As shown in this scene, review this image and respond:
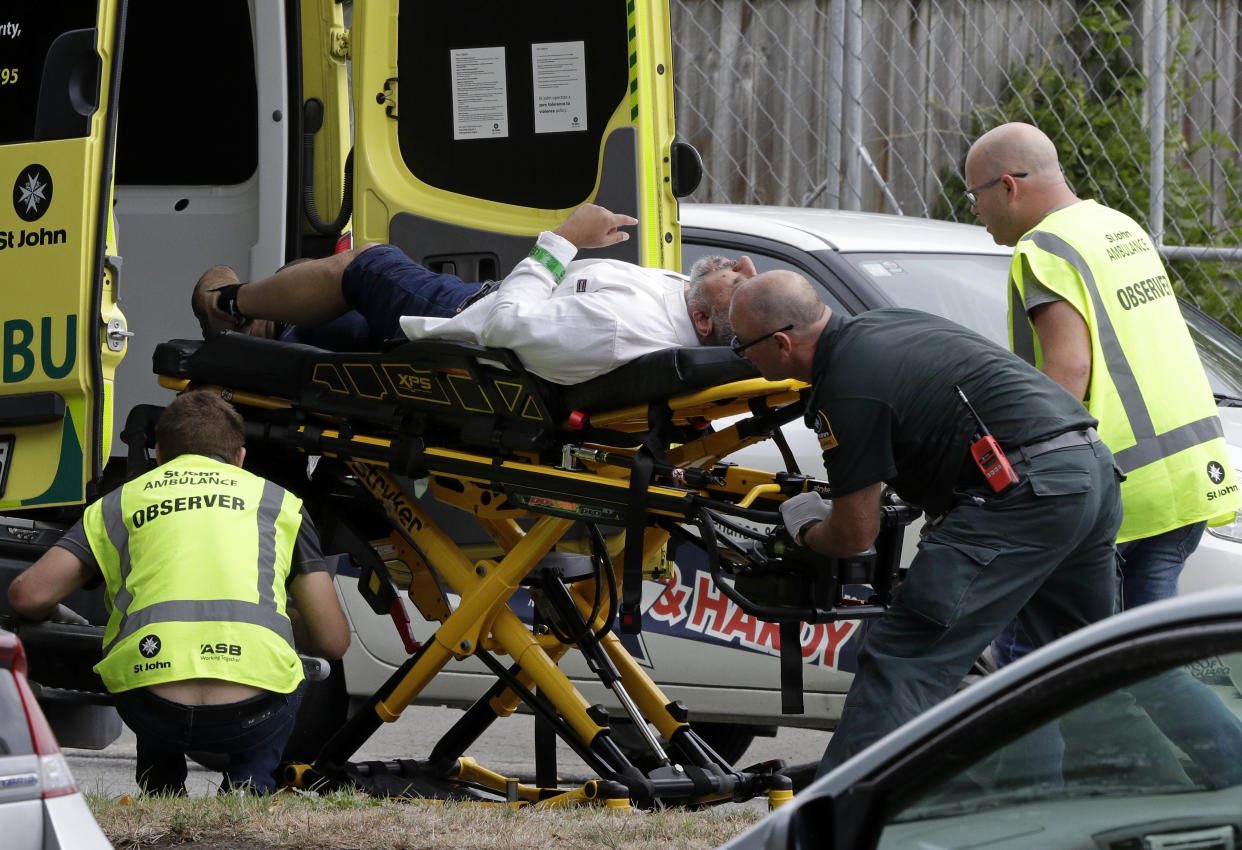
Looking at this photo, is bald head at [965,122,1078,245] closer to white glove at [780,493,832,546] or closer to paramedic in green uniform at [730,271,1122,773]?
paramedic in green uniform at [730,271,1122,773]

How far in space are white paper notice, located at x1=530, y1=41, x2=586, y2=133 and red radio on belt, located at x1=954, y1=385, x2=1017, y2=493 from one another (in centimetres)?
241

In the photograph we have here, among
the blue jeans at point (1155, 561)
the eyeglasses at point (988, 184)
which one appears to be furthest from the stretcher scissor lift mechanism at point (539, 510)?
the eyeglasses at point (988, 184)

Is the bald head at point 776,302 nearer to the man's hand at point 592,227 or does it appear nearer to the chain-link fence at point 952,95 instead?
the man's hand at point 592,227

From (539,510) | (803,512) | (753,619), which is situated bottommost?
(753,619)

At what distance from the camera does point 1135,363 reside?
430 cm

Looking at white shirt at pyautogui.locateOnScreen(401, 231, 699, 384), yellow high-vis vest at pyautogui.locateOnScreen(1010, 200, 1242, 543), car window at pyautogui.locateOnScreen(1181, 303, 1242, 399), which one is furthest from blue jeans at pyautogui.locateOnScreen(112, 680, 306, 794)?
car window at pyautogui.locateOnScreen(1181, 303, 1242, 399)

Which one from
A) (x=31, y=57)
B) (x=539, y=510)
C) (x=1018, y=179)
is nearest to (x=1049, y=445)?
(x=1018, y=179)

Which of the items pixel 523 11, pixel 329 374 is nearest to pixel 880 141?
pixel 523 11

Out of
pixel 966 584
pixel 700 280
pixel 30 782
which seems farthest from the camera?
pixel 700 280

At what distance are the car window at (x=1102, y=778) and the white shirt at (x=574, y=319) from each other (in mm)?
2324

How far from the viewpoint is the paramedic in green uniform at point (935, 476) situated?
3.82 m

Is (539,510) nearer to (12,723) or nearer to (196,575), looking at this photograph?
(196,575)

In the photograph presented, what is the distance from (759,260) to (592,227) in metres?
1.34

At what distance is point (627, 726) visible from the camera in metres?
5.82
